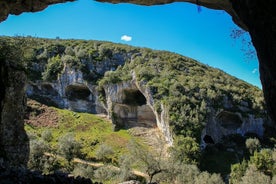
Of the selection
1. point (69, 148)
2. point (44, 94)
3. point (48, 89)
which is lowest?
point (69, 148)

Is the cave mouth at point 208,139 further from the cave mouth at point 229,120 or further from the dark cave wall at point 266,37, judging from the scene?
the dark cave wall at point 266,37

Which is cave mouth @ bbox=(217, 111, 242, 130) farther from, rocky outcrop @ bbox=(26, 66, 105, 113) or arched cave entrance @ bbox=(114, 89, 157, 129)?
rocky outcrop @ bbox=(26, 66, 105, 113)

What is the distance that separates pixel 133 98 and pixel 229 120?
92.8ft

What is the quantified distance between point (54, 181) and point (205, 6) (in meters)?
10.5

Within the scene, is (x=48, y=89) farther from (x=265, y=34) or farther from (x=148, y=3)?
(x=265, y=34)

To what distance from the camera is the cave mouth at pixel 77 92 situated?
312 ft

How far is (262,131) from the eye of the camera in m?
87.4

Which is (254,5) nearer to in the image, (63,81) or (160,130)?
(160,130)

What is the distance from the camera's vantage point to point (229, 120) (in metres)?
91.4

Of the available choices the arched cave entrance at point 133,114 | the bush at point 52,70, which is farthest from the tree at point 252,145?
the bush at point 52,70

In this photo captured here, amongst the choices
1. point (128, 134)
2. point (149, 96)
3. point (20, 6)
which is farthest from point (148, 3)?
point (149, 96)

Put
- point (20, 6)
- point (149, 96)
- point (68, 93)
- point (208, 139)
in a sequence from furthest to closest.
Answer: point (68, 93) → point (149, 96) → point (208, 139) → point (20, 6)

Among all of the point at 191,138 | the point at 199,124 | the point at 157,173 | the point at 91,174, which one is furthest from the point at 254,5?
the point at 199,124

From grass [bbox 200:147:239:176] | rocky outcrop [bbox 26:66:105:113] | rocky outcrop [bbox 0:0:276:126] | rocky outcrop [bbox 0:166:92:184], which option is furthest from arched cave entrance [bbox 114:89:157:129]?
rocky outcrop [bbox 0:0:276:126]
